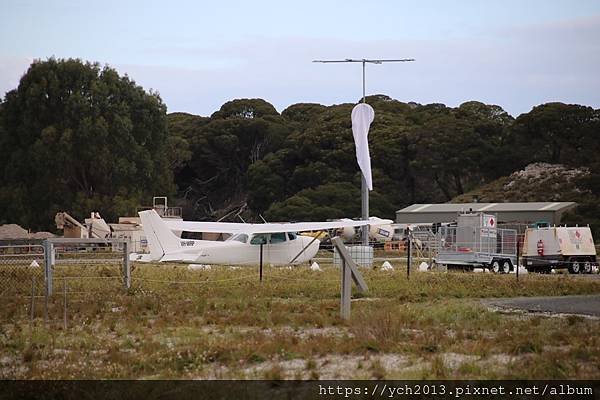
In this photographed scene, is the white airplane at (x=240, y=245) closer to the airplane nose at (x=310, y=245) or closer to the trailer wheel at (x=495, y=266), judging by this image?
the airplane nose at (x=310, y=245)

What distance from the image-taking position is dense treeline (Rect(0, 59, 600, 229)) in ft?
242

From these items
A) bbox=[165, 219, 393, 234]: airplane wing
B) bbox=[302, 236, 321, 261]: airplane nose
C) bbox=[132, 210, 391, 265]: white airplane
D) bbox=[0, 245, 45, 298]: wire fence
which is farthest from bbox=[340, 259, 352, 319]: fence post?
bbox=[302, 236, 321, 261]: airplane nose

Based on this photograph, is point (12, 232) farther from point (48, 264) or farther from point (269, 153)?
point (48, 264)

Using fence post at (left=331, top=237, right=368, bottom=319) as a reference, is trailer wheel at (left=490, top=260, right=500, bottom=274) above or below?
below

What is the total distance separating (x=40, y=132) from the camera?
2931 inches

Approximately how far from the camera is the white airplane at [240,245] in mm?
35750

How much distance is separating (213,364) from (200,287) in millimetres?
12215

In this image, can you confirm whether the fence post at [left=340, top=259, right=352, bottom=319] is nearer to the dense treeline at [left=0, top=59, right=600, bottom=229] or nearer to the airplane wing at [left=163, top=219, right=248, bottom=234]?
the airplane wing at [left=163, top=219, right=248, bottom=234]

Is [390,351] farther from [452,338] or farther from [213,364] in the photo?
[213,364]

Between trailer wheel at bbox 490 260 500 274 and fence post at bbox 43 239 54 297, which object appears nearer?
fence post at bbox 43 239 54 297

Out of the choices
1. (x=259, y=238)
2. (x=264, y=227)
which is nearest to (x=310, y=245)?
(x=264, y=227)

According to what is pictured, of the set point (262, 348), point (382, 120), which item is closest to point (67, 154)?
point (382, 120)

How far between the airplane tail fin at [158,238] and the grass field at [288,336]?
468 inches

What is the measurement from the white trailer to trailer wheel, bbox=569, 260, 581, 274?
8.17 feet
